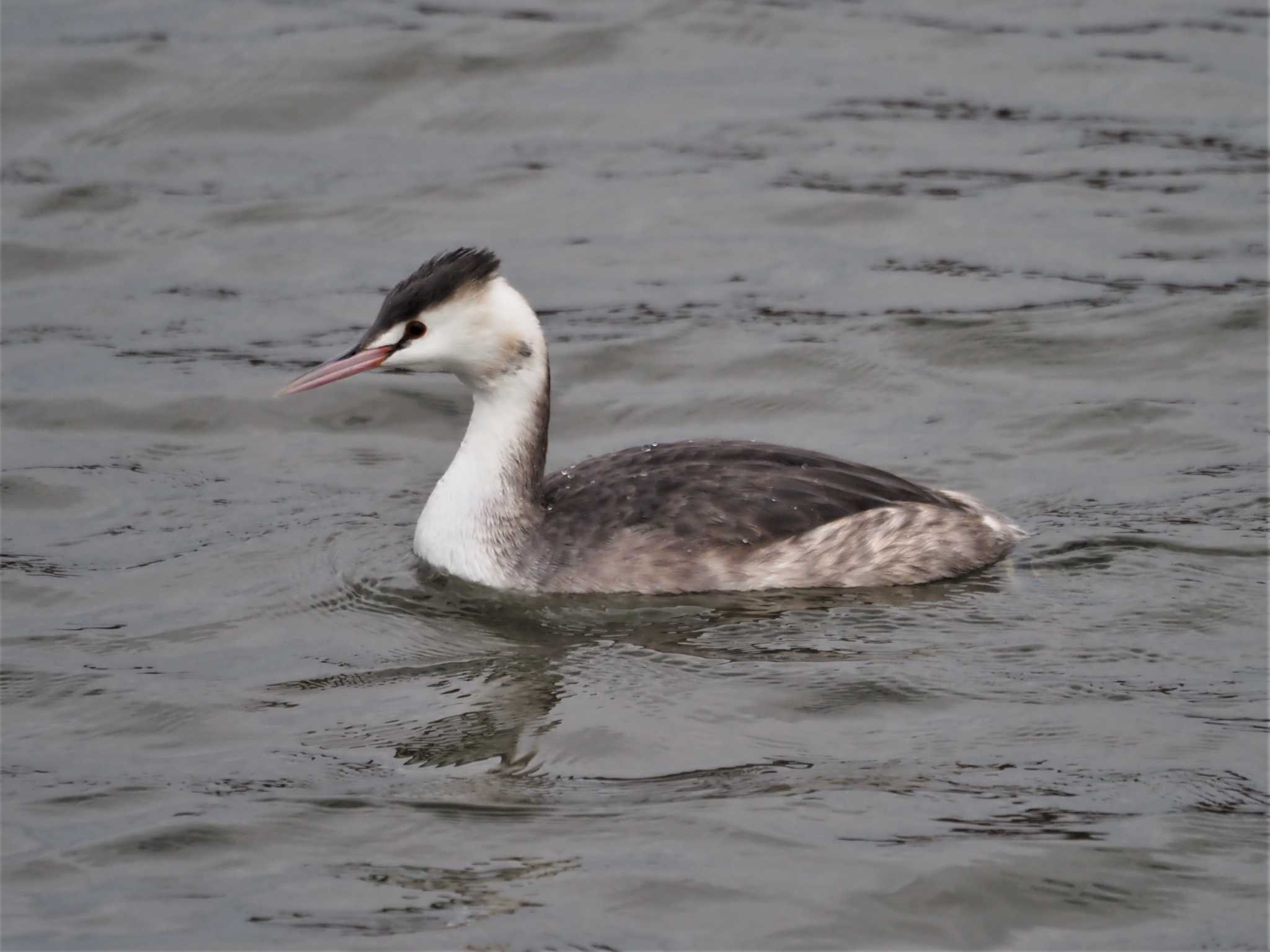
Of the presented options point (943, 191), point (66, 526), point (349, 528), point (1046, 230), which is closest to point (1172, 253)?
point (1046, 230)

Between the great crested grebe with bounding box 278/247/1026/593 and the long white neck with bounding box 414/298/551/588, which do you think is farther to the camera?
the long white neck with bounding box 414/298/551/588

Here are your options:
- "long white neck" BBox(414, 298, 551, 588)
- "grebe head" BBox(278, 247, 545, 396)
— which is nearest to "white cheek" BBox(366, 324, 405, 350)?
"grebe head" BBox(278, 247, 545, 396)

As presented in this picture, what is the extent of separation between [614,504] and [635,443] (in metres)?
1.95

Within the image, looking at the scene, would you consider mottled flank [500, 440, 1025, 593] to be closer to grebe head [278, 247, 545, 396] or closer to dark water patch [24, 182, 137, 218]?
grebe head [278, 247, 545, 396]

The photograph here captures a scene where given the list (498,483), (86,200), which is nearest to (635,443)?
(498,483)

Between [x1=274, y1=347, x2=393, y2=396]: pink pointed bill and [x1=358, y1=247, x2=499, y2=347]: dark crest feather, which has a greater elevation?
[x1=358, y1=247, x2=499, y2=347]: dark crest feather

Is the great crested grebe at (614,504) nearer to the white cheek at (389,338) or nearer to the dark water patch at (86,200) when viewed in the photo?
the white cheek at (389,338)

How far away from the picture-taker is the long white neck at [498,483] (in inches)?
333

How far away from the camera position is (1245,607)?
315 inches

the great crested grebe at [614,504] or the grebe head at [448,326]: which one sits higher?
the grebe head at [448,326]

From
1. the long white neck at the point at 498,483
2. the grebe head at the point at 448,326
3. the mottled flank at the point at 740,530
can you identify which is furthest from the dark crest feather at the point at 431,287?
the mottled flank at the point at 740,530

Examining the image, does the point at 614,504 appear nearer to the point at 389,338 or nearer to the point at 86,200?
the point at 389,338

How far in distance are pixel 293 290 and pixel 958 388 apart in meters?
4.00

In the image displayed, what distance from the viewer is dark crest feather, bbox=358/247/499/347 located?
8.24m
